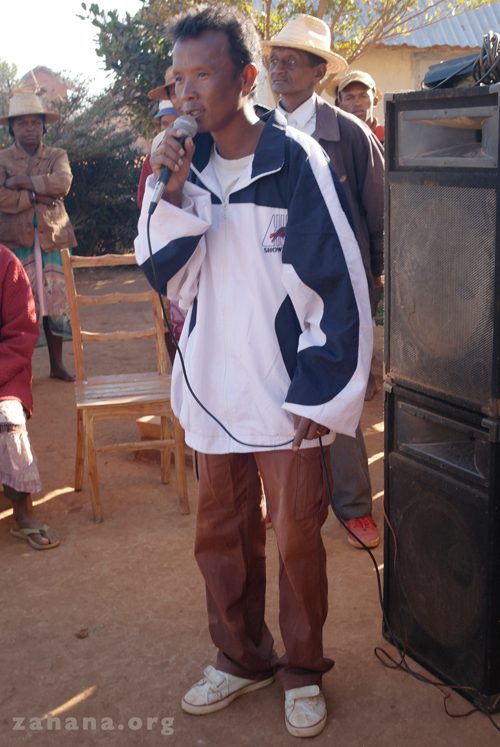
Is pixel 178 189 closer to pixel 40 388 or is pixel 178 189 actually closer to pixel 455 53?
pixel 40 388

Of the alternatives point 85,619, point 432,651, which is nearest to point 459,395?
point 432,651

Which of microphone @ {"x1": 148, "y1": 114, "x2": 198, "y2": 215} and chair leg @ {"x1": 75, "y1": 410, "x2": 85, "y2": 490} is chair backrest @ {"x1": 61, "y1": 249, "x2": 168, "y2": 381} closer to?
chair leg @ {"x1": 75, "y1": 410, "x2": 85, "y2": 490}

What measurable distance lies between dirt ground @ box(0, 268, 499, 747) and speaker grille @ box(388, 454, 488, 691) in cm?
14

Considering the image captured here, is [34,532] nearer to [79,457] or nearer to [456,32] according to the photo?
[79,457]

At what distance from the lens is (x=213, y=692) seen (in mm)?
2383

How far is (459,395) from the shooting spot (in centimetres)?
220

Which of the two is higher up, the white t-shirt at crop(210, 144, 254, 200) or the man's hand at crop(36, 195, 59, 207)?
the man's hand at crop(36, 195, 59, 207)

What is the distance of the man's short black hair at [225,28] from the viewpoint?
190cm

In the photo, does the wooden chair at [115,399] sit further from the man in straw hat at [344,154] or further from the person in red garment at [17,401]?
the man in straw hat at [344,154]

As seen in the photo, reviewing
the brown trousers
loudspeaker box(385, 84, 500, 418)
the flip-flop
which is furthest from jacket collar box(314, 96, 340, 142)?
the flip-flop

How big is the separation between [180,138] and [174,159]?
0.05 metres

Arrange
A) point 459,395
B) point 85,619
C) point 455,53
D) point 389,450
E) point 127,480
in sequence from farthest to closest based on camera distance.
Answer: point 455,53
point 127,480
point 85,619
point 389,450
point 459,395

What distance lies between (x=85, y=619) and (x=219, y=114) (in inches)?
81.0

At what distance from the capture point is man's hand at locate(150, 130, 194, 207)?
5.95 feet
